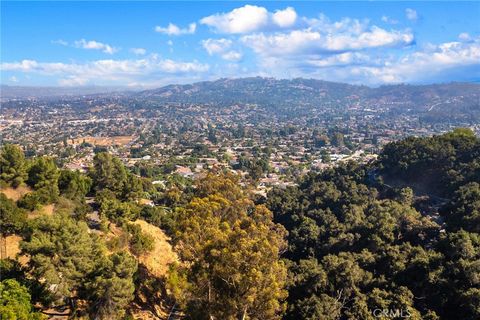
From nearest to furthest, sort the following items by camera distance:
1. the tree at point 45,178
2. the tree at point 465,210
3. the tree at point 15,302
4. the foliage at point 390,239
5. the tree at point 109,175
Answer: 1. the tree at point 15,302
2. the foliage at point 390,239
3. the tree at point 45,178
4. the tree at point 465,210
5. the tree at point 109,175

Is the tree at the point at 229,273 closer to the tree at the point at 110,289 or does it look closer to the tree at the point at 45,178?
the tree at the point at 110,289

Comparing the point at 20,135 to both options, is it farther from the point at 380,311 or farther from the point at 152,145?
the point at 380,311

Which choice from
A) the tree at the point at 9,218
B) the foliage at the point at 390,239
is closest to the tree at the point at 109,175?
the tree at the point at 9,218

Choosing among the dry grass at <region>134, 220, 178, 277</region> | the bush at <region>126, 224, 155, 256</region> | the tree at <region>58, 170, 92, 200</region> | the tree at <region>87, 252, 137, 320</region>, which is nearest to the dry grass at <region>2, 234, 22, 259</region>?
the tree at <region>87, 252, 137, 320</region>

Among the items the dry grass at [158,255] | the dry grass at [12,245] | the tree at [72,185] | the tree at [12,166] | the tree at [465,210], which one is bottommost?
the dry grass at [158,255]

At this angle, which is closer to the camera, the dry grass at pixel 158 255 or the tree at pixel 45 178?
the dry grass at pixel 158 255

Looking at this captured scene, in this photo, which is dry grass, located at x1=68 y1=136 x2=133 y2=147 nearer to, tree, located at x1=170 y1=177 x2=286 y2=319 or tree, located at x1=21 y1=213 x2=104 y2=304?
tree, located at x1=21 y1=213 x2=104 y2=304

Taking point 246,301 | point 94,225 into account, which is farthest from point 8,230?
point 246,301
